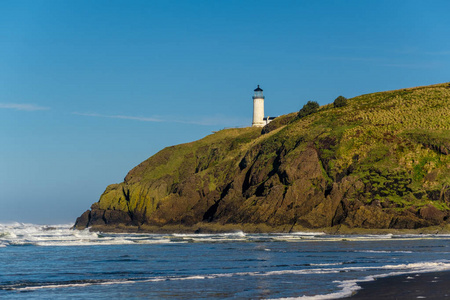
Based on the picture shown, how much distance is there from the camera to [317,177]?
290ft

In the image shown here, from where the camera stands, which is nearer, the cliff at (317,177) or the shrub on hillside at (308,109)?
the cliff at (317,177)

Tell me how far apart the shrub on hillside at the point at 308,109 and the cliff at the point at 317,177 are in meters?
2.43

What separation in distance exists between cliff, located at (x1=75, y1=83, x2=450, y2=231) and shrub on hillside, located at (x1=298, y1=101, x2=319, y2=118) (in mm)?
2425

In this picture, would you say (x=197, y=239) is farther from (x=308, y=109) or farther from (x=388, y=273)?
(x=308, y=109)

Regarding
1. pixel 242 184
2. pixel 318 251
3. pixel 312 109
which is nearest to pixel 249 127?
pixel 312 109

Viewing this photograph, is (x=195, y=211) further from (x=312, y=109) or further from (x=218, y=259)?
(x=218, y=259)

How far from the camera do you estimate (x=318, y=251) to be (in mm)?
47594

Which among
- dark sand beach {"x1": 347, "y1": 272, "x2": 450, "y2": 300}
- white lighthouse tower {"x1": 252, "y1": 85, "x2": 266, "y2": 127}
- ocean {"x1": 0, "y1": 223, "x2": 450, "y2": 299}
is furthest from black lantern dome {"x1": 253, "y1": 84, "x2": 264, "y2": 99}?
dark sand beach {"x1": 347, "y1": 272, "x2": 450, "y2": 300}

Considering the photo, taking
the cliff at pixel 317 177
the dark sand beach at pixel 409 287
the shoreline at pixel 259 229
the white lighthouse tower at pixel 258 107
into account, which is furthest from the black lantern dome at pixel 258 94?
the dark sand beach at pixel 409 287

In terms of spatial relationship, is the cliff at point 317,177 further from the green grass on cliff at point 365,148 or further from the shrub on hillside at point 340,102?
the shrub on hillside at point 340,102

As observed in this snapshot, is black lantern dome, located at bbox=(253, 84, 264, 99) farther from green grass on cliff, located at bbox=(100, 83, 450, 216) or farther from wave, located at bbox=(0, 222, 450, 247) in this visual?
wave, located at bbox=(0, 222, 450, 247)

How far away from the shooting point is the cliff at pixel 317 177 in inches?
3204

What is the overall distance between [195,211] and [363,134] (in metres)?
31.1

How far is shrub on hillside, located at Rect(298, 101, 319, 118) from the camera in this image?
127 metres
